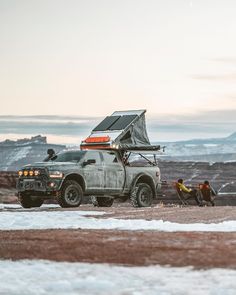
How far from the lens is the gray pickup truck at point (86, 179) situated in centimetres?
2205

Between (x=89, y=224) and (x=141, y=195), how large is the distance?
9085 mm

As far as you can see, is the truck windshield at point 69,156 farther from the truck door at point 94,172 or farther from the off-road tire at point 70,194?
the off-road tire at point 70,194

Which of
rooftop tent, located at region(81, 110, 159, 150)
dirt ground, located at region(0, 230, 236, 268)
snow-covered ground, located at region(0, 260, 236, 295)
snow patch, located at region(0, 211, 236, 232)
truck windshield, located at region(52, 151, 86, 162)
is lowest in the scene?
snow-covered ground, located at region(0, 260, 236, 295)

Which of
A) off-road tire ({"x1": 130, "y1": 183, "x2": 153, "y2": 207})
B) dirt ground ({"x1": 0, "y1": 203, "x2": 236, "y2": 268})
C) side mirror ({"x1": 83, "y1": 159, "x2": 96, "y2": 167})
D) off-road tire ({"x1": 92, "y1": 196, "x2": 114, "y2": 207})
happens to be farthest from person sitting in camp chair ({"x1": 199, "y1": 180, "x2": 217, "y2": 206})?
dirt ground ({"x1": 0, "y1": 203, "x2": 236, "y2": 268})

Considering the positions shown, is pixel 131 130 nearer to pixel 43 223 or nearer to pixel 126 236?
pixel 43 223

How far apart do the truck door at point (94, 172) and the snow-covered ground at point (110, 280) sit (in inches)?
519

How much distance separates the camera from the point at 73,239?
12344 mm

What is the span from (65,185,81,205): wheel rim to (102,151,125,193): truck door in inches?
54.5

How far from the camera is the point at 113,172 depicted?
77.6ft

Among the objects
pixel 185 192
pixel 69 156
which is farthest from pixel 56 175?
pixel 185 192

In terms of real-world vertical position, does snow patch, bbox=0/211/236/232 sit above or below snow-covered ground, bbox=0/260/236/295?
above

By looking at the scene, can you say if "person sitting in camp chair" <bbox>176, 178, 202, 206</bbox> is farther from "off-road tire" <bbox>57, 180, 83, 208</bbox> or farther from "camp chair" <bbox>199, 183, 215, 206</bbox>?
"off-road tire" <bbox>57, 180, 83, 208</bbox>

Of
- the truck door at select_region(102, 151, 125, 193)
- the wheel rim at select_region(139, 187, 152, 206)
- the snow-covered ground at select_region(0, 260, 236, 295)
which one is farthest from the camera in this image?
the wheel rim at select_region(139, 187, 152, 206)

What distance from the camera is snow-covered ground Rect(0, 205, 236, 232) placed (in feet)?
47.3
